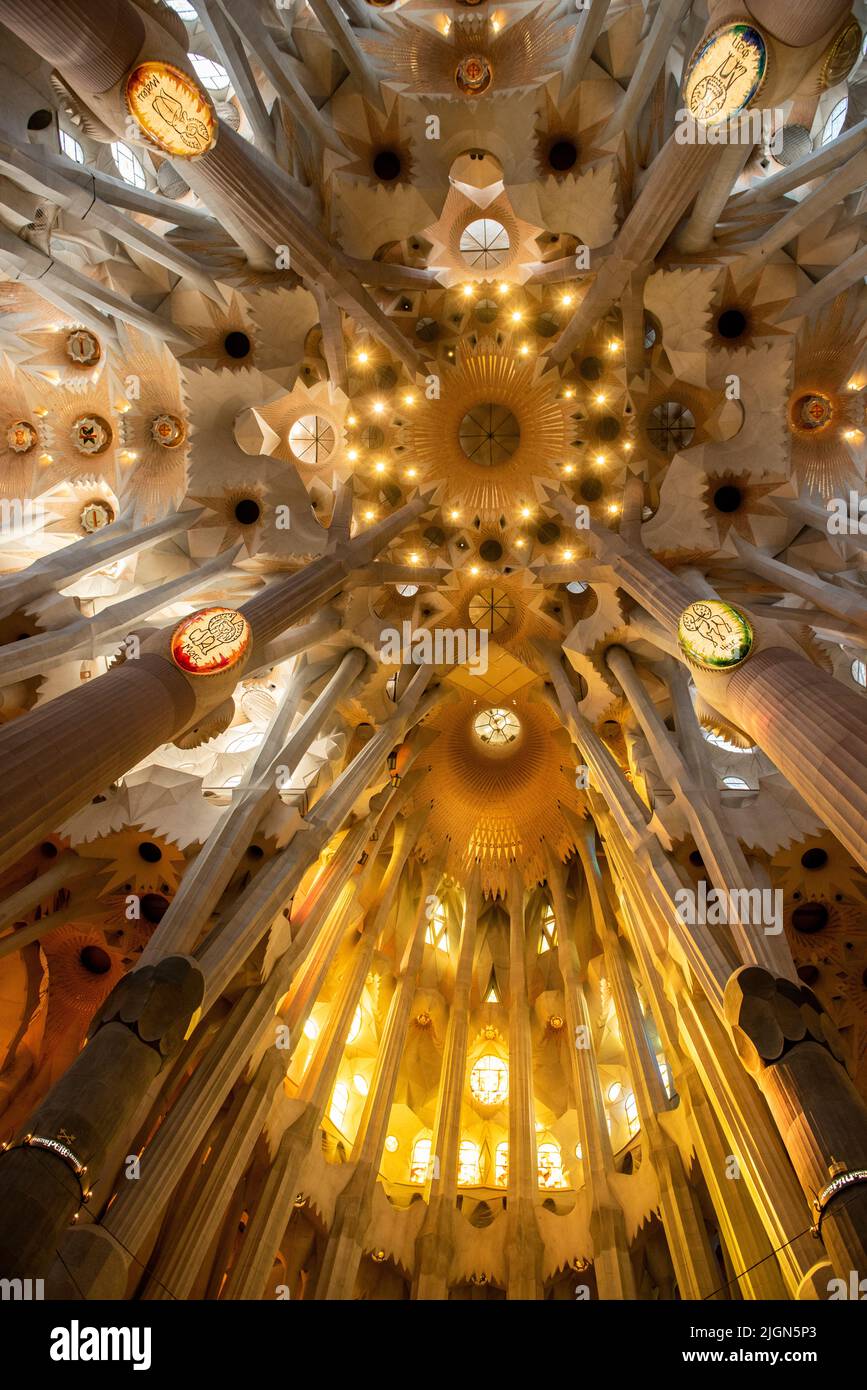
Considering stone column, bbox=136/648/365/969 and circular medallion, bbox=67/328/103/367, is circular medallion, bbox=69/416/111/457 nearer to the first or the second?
circular medallion, bbox=67/328/103/367

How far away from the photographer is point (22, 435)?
567 inches

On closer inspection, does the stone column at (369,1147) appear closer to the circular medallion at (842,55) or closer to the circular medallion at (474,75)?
the circular medallion at (474,75)

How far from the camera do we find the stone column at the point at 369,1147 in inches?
479

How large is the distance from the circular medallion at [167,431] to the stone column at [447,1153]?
1138 centimetres

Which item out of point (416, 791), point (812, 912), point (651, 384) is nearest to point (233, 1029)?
point (416, 791)

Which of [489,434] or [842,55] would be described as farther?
[489,434]

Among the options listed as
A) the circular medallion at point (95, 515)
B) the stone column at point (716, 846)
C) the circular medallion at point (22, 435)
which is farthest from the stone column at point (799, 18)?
the circular medallion at point (22, 435)

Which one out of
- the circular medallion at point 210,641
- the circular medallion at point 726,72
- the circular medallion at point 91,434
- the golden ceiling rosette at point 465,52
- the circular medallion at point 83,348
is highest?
the golden ceiling rosette at point 465,52

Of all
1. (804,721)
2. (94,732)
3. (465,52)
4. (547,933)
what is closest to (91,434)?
(465,52)

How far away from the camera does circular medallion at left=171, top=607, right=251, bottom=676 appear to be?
28.0 ft

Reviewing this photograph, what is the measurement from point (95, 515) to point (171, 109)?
27.1 feet

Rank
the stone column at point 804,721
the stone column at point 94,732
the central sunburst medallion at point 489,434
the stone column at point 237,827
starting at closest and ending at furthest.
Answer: the stone column at point 94,732 → the stone column at point 804,721 → the stone column at point 237,827 → the central sunburst medallion at point 489,434

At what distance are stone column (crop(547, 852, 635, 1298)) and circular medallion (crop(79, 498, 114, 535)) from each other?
1218cm

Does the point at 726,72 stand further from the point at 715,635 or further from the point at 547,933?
the point at 547,933
